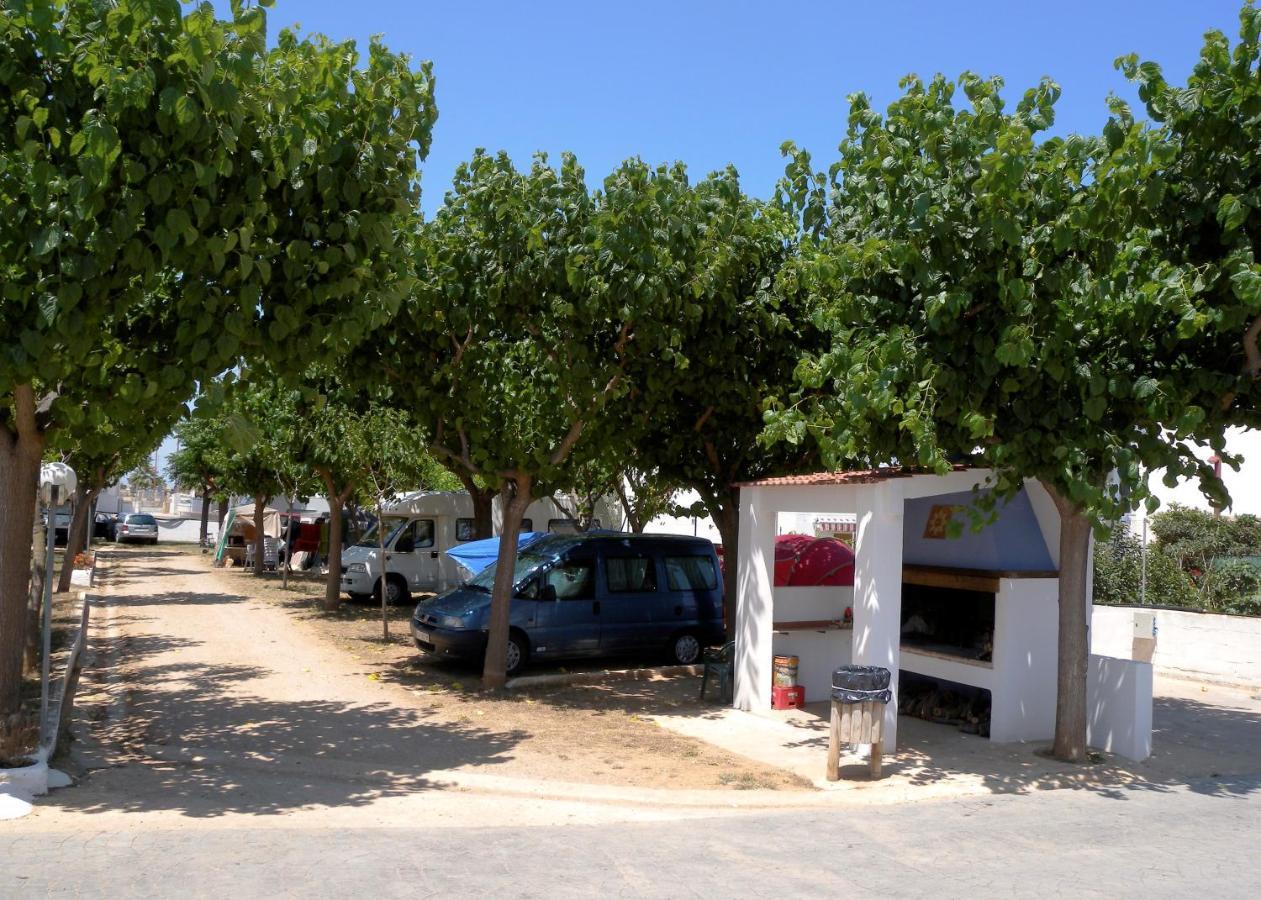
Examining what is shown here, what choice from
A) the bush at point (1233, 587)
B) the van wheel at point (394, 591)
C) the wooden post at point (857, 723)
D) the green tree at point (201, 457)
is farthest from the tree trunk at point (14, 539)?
the green tree at point (201, 457)

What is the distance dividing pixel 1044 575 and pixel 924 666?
1664 millimetres

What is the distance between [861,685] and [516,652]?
6.05 metres

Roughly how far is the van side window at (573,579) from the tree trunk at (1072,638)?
6.59 m

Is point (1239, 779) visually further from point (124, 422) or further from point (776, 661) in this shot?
point (124, 422)

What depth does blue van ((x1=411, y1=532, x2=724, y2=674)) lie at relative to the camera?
14125mm

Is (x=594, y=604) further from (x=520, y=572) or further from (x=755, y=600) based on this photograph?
(x=755, y=600)

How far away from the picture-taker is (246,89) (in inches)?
306

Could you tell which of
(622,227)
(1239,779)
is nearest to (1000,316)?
(622,227)

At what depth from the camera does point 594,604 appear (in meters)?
14.6

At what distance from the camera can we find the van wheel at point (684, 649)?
604 inches

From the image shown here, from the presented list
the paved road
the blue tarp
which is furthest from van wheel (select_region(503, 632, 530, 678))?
the paved road

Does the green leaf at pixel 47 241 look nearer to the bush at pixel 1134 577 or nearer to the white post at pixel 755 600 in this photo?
the white post at pixel 755 600

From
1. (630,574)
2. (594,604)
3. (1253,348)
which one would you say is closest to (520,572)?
(594,604)

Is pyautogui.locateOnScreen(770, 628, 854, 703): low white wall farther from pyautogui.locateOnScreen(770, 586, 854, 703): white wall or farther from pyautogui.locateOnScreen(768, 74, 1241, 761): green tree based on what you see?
pyautogui.locateOnScreen(768, 74, 1241, 761): green tree
